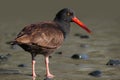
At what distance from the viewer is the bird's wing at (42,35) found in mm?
15336

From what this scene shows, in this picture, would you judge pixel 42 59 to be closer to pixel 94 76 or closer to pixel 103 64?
pixel 103 64

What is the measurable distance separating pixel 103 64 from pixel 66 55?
260 cm

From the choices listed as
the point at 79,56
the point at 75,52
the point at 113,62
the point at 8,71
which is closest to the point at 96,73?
the point at 113,62

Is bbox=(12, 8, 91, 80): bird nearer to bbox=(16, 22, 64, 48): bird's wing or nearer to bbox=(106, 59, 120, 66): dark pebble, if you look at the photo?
bbox=(16, 22, 64, 48): bird's wing

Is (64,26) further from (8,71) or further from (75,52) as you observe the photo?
(75,52)

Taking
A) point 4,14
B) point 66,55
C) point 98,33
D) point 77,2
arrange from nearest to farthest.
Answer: point 66,55, point 98,33, point 4,14, point 77,2

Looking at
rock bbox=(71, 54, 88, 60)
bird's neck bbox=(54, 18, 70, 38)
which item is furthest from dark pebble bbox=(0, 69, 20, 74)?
rock bbox=(71, 54, 88, 60)

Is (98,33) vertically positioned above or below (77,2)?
below

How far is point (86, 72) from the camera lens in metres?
16.4

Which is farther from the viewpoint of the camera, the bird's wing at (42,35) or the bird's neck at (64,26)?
the bird's neck at (64,26)

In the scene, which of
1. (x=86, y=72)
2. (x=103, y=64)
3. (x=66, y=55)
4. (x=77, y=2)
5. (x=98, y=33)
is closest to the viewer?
(x=86, y=72)

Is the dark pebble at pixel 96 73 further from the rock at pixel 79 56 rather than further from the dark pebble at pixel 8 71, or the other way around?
the rock at pixel 79 56

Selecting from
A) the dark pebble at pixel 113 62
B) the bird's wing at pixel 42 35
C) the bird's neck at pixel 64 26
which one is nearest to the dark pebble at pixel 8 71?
the bird's wing at pixel 42 35

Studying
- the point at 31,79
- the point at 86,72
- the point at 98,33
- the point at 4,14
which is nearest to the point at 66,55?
the point at 86,72
